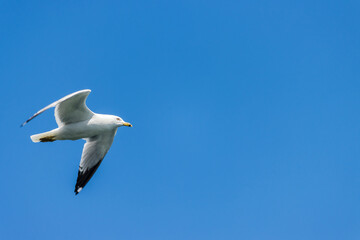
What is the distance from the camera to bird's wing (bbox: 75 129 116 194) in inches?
448

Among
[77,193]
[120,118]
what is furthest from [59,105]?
[77,193]

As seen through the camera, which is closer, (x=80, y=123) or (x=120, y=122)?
(x=80, y=123)

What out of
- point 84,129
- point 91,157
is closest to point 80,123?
point 84,129

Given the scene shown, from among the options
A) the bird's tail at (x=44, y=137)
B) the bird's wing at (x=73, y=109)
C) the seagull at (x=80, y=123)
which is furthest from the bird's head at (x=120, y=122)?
the bird's tail at (x=44, y=137)

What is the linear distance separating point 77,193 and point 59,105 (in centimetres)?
242

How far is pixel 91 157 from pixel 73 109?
162 centimetres

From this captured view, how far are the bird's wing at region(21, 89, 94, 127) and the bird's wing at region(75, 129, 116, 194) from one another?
907mm

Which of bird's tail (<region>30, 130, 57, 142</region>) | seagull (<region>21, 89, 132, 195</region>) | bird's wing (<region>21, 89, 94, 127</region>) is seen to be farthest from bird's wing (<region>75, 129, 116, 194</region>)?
bird's tail (<region>30, 130, 57, 142</region>)

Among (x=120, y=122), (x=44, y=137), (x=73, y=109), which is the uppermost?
(x=120, y=122)

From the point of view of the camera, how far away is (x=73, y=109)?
10.4 meters

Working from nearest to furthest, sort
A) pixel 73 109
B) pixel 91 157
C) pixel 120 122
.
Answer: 1. pixel 73 109
2. pixel 120 122
3. pixel 91 157

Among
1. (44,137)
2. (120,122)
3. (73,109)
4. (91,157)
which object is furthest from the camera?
(91,157)

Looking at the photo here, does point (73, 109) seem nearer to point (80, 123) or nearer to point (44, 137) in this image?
point (80, 123)

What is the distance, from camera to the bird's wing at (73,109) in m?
9.98
